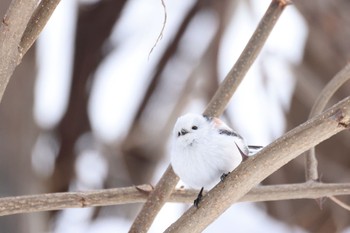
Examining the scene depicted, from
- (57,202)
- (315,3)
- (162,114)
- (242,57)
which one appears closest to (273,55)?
(315,3)

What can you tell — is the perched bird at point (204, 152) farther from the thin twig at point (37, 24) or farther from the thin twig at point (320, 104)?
the thin twig at point (37, 24)

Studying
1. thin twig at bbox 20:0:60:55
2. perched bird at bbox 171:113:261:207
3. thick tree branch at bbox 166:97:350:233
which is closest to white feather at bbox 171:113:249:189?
perched bird at bbox 171:113:261:207

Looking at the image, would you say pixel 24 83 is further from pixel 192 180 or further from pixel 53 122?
pixel 192 180

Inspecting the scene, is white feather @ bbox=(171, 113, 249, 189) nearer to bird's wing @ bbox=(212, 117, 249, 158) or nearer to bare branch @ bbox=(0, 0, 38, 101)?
bird's wing @ bbox=(212, 117, 249, 158)

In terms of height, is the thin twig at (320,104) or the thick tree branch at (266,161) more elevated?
the thin twig at (320,104)

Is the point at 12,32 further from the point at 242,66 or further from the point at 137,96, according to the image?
the point at 137,96

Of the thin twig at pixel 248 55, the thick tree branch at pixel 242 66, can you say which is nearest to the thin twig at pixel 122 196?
the thick tree branch at pixel 242 66
